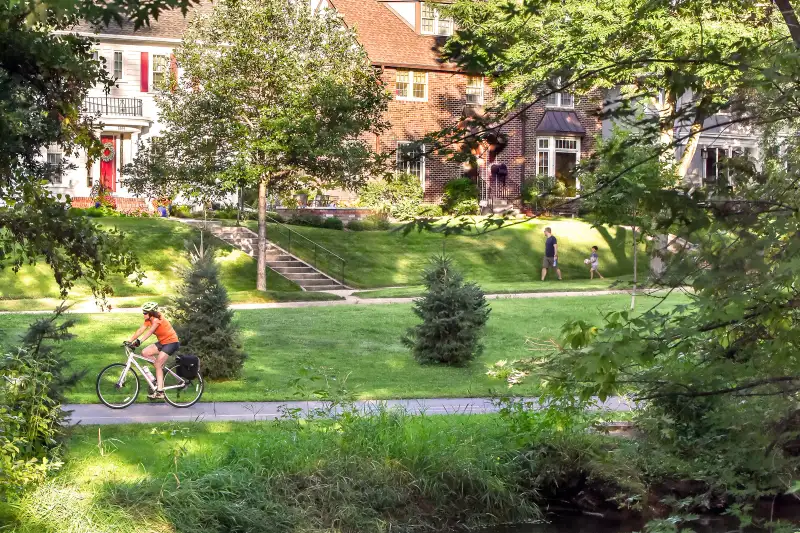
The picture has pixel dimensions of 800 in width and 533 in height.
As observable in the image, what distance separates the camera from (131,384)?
Result: 15.8 metres

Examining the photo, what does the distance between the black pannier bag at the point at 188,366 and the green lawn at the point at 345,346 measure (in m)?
0.79

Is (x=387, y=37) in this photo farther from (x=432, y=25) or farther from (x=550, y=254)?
(x=550, y=254)

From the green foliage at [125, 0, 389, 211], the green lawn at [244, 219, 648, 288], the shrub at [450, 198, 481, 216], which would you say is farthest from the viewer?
the green lawn at [244, 219, 648, 288]

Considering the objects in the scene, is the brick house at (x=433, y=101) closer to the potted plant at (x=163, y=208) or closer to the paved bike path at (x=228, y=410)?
the potted plant at (x=163, y=208)

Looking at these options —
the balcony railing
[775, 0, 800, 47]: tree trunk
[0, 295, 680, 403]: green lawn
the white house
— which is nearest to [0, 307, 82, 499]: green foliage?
[0, 295, 680, 403]: green lawn

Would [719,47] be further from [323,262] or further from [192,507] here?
[323,262]

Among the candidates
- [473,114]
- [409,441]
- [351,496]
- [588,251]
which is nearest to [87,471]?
[351,496]

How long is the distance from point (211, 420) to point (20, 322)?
30.9 ft

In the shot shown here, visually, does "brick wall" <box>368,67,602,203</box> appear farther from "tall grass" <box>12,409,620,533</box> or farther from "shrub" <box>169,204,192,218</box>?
"tall grass" <box>12,409,620,533</box>

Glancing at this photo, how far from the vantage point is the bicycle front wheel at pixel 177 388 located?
15.7 metres

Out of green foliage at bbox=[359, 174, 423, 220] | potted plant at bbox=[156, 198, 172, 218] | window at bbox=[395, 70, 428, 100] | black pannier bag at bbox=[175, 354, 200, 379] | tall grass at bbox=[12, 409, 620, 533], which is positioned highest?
window at bbox=[395, 70, 428, 100]

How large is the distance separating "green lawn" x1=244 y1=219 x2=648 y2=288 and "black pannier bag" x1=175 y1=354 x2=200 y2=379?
17.9 meters

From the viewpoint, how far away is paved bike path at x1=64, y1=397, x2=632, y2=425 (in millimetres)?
14477

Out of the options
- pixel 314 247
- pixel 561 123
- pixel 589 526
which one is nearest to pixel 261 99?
pixel 314 247
